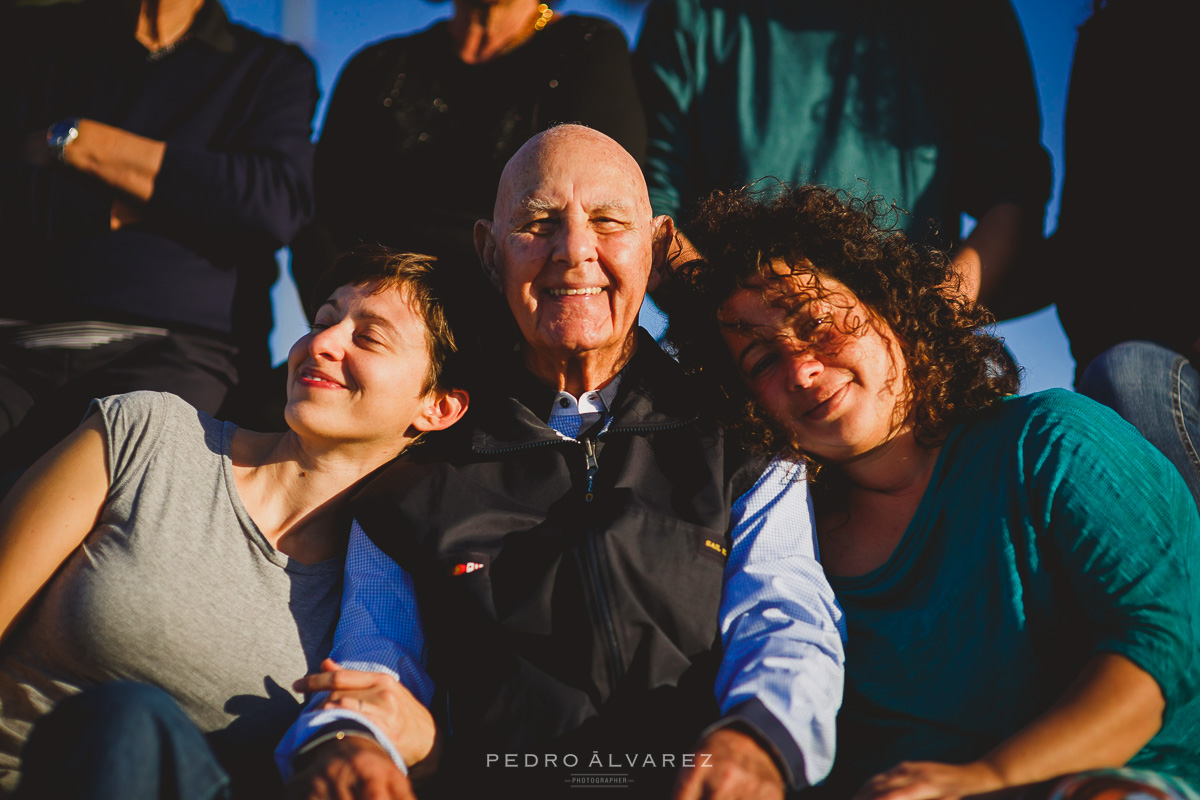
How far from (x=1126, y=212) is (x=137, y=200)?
3432 mm

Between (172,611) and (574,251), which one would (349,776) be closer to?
(172,611)

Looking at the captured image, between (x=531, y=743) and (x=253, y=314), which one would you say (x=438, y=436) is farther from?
(x=253, y=314)

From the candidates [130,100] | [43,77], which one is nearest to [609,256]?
[130,100]

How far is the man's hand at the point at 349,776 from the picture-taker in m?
1.67

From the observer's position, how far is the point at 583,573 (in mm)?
2094

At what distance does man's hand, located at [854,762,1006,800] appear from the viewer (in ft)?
5.32

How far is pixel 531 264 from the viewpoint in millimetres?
2432

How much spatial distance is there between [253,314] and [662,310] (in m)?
1.54

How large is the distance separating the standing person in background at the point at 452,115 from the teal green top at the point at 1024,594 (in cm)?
171

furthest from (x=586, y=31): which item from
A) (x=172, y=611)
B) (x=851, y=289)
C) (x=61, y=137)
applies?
(x=172, y=611)

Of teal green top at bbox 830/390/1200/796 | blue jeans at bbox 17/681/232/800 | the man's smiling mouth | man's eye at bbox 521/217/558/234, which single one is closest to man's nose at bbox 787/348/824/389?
teal green top at bbox 830/390/1200/796

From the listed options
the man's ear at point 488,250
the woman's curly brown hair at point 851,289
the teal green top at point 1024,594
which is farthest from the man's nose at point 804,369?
the man's ear at point 488,250

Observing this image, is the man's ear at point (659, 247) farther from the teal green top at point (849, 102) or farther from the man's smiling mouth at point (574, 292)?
the teal green top at point (849, 102)

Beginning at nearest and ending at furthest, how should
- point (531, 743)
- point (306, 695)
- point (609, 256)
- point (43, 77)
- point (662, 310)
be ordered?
point (531, 743), point (306, 695), point (609, 256), point (662, 310), point (43, 77)
